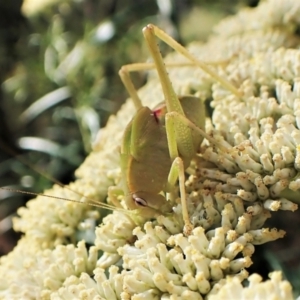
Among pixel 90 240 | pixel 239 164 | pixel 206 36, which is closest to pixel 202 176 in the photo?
pixel 239 164

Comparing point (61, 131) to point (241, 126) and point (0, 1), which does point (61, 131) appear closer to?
point (0, 1)

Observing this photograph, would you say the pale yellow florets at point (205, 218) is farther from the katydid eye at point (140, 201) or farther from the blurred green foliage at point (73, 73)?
the blurred green foliage at point (73, 73)

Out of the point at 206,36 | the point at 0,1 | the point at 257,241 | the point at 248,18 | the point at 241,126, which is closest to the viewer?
the point at 257,241

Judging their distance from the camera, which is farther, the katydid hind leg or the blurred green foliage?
the blurred green foliage

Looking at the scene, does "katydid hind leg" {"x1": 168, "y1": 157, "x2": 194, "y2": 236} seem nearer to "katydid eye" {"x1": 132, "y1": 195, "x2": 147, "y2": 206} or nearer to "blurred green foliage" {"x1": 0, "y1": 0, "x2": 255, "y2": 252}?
"katydid eye" {"x1": 132, "y1": 195, "x2": 147, "y2": 206}

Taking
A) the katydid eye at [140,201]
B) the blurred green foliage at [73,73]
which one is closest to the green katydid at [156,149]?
the katydid eye at [140,201]

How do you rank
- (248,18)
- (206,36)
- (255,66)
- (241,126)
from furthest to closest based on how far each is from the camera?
(206,36) < (248,18) < (255,66) < (241,126)

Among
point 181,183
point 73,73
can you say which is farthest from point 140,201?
point 73,73

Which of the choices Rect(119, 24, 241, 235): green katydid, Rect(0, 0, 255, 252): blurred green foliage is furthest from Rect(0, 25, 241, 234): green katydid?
Rect(0, 0, 255, 252): blurred green foliage

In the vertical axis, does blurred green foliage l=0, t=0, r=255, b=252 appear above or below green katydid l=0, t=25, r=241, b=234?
above

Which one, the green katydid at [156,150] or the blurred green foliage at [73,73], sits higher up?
the blurred green foliage at [73,73]

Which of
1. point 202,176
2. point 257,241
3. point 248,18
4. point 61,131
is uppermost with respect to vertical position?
point 61,131
